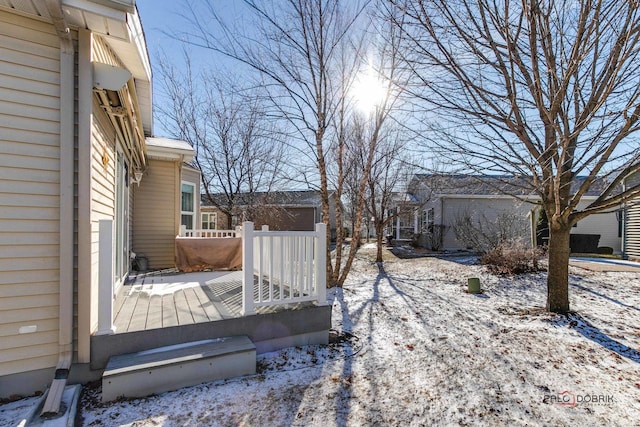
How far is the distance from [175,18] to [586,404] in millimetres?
7325

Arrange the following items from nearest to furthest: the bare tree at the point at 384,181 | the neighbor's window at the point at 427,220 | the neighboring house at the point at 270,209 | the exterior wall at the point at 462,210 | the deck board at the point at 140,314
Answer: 1. the deck board at the point at 140,314
2. the bare tree at the point at 384,181
3. the neighboring house at the point at 270,209
4. the exterior wall at the point at 462,210
5. the neighbor's window at the point at 427,220

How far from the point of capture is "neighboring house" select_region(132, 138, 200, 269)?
7.04m

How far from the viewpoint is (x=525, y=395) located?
2777 mm

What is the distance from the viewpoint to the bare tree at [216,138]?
12438mm

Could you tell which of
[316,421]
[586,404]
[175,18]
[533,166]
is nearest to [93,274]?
[316,421]

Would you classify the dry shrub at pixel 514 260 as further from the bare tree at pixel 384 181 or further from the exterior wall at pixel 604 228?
the exterior wall at pixel 604 228

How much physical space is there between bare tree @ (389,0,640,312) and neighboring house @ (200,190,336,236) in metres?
3.62

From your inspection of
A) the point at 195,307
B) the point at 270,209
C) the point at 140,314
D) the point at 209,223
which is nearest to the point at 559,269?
the point at 195,307

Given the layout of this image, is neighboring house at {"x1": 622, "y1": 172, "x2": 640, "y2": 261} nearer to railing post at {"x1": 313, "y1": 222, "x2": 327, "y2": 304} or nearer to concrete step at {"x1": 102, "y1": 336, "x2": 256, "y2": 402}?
railing post at {"x1": 313, "y1": 222, "x2": 327, "y2": 304}

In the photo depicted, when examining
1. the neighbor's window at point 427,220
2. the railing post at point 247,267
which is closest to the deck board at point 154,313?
the railing post at point 247,267

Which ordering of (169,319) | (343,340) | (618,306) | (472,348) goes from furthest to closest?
(618,306)
(343,340)
(472,348)
(169,319)

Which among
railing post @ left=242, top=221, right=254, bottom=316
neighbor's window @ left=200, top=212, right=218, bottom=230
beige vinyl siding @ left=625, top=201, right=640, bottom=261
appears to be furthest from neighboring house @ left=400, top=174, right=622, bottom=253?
railing post @ left=242, top=221, right=254, bottom=316

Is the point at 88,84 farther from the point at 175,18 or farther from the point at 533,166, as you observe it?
the point at 533,166

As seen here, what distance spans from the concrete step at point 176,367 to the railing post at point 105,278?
0.29 meters
